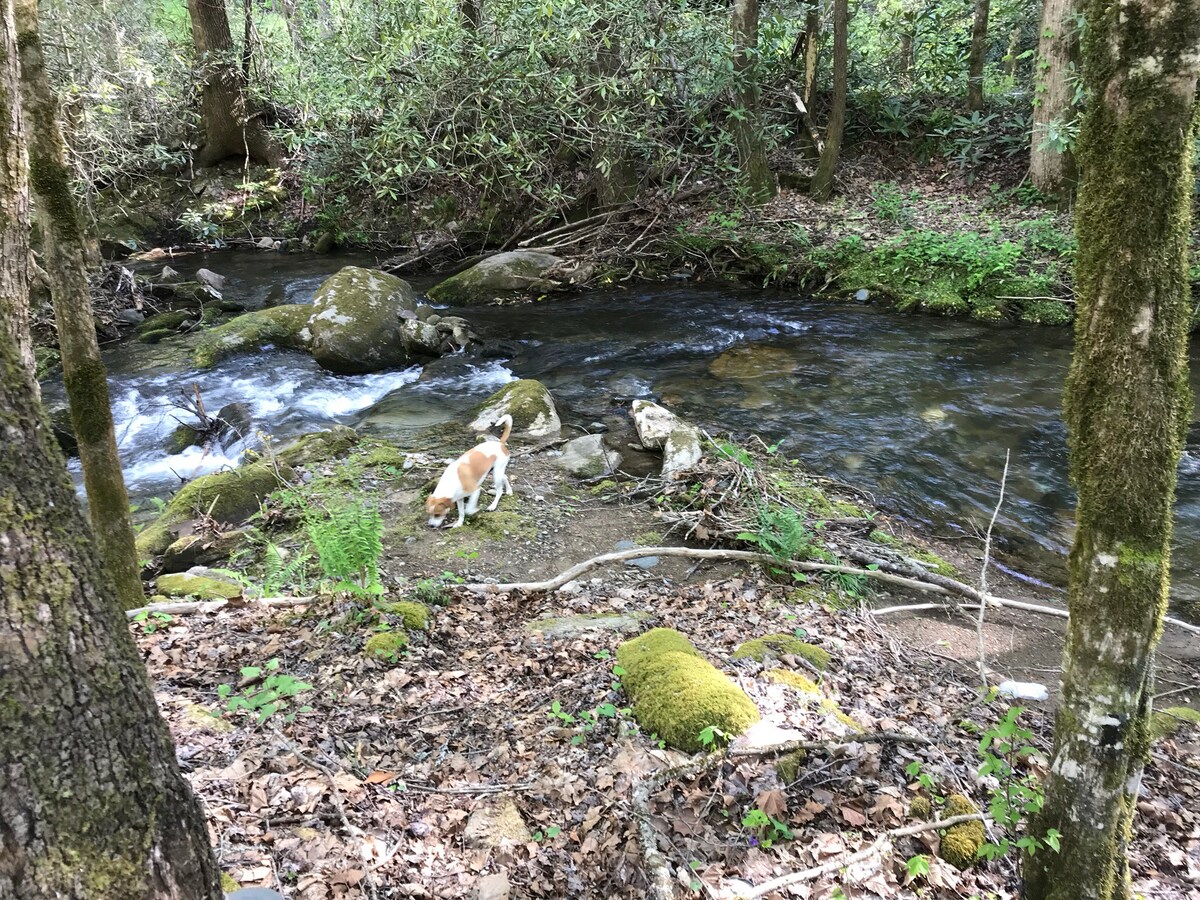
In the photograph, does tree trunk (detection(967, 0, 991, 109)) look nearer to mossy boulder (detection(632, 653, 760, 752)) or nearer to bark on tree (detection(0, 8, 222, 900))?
mossy boulder (detection(632, 653, 760, 752))

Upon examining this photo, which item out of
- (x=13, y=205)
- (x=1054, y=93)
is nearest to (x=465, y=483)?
(x=13, y=205)

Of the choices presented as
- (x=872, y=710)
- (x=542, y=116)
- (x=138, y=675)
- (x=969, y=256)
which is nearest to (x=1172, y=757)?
(x=872, y=710)

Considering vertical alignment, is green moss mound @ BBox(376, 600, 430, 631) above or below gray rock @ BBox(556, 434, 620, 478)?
above

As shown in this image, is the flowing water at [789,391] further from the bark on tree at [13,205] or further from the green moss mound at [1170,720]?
the bark on tree at [13,205]

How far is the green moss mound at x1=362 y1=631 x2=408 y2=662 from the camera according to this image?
14.1 ft

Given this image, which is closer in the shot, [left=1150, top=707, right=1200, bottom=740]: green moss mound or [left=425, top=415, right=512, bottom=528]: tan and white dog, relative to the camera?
[left=1150, top=707, right=1200, bottom=740]: green moss mound

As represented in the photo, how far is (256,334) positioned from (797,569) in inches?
393

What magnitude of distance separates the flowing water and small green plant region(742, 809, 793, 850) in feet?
14.9

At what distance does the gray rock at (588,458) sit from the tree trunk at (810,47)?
509 inches

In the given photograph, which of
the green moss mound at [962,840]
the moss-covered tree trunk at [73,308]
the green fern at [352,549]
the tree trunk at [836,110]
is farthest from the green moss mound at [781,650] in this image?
the tree trunk at [836,110]

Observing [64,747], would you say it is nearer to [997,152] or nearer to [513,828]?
[513,828]

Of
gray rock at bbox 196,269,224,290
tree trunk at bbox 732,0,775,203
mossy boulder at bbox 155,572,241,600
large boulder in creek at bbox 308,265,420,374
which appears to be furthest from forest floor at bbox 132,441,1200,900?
gray rock at bbox 196,269,224,290

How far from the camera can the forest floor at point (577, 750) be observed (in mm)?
2828

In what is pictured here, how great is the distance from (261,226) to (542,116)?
10.8m
